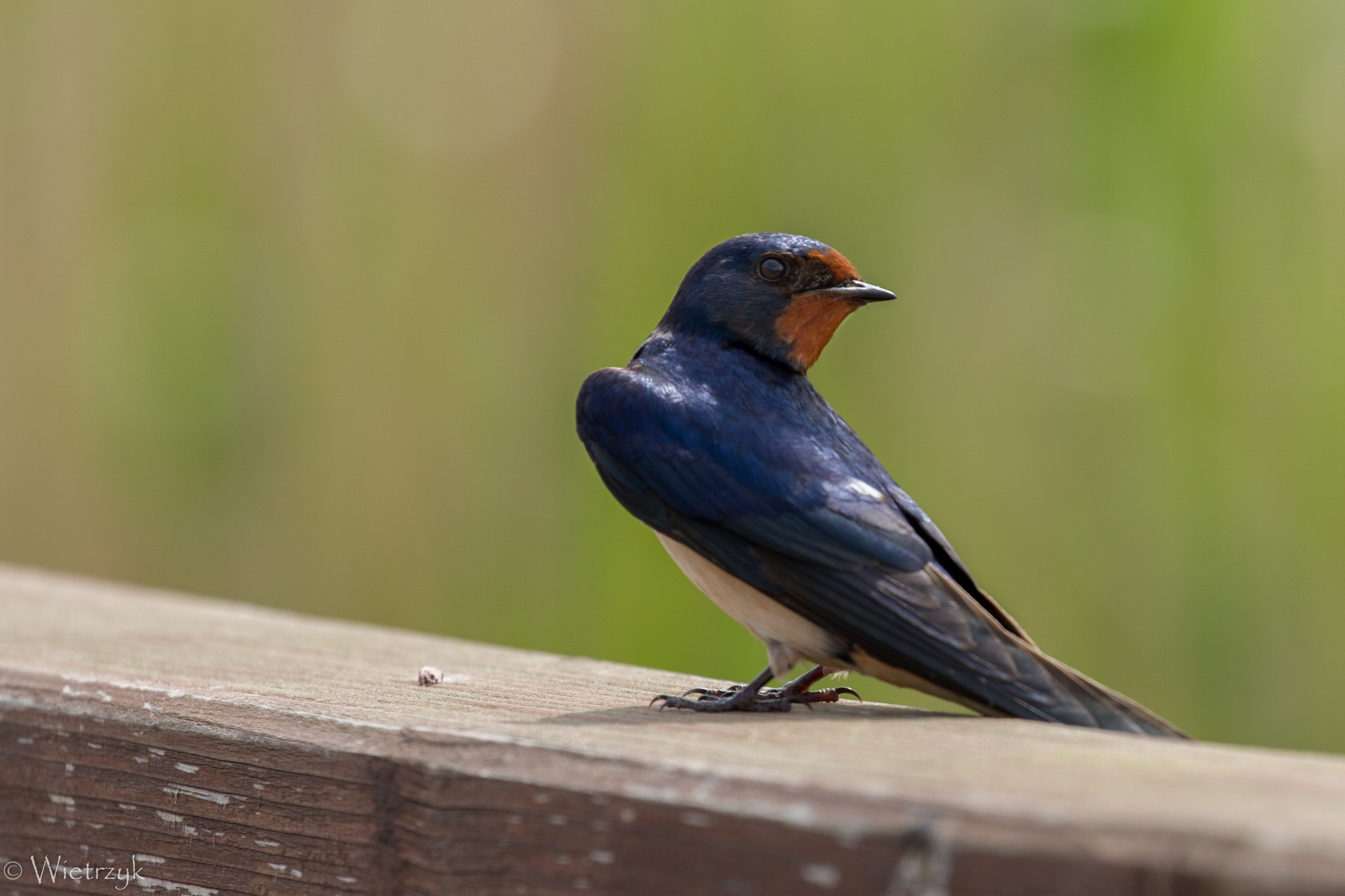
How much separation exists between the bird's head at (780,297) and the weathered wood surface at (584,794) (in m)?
0.49

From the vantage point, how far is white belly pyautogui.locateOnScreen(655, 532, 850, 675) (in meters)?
1.47

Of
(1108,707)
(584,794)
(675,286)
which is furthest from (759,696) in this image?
(675,286)

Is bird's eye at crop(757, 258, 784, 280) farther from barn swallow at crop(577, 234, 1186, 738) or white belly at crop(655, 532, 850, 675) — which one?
white belly at crop(655, 532, 850, 675)

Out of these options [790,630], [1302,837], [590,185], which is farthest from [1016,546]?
[1302,837]

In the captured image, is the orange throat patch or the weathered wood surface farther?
the orange throat patch

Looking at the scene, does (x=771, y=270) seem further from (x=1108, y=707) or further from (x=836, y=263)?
(x=1108, y=707)

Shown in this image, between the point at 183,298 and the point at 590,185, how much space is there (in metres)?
1.11

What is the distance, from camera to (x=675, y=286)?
10.2 feet

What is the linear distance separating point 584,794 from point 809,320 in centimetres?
102

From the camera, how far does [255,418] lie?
354 centimetres

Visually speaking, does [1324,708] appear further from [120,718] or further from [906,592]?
[120,718]

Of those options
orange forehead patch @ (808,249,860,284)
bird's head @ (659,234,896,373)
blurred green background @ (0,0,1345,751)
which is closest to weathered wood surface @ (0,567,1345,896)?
bird's head @ (659,234,896,373)

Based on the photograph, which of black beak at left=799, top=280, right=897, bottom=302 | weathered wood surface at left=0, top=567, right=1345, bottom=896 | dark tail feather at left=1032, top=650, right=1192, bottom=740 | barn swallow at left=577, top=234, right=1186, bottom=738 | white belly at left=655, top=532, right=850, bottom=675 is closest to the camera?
weathered wood surface at left=0, top=567, right=1345, bottom=896

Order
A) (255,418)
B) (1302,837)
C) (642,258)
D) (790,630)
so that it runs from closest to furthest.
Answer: (1302,837) < (790,630) < (642,258) < (255,418)
